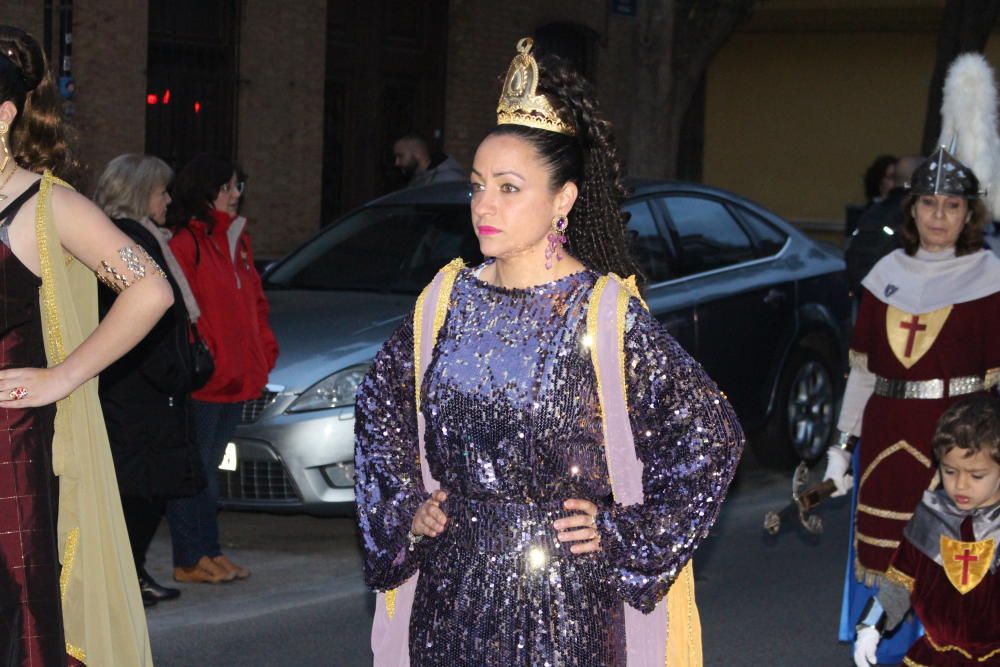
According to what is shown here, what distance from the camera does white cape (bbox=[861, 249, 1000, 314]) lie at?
5.64m

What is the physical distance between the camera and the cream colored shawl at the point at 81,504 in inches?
144

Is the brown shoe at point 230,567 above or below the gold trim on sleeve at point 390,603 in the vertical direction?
below

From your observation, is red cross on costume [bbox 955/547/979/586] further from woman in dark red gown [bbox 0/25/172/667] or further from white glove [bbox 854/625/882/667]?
woman in dark red gown [bbox 0/25/172/667]

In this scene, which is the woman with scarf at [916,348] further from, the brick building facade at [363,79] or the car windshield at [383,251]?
the brick building facade at [363,79]

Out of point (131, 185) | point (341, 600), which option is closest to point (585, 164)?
point (131, 185)

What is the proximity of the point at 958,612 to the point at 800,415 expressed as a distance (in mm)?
5174

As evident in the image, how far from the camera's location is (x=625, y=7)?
13.6 metres

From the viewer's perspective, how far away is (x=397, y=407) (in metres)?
3.32

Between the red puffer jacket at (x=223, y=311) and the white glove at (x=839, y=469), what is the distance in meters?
2.53

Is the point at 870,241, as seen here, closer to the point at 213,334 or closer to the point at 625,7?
the point at 213,334

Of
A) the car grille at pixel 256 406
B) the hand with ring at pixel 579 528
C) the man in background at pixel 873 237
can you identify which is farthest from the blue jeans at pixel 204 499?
the hand with ring at pixel 579 528

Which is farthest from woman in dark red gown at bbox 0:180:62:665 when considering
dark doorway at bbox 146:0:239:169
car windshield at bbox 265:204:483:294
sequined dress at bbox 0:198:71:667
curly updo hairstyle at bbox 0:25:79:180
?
dark doorway at bbox 146:0:239:169

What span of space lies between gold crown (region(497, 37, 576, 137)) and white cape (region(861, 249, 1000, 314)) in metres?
2.79

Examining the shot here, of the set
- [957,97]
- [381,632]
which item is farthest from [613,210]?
[957,97]
